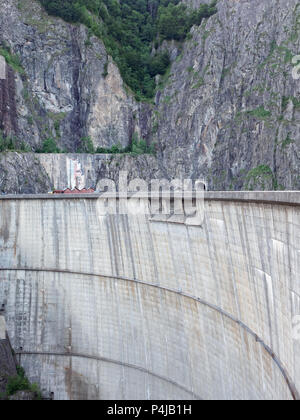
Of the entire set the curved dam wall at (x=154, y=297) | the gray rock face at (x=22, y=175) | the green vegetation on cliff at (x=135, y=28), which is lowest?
the curved dam wall at (x=154, y=297)

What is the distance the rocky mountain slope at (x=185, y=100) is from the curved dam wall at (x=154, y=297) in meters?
18.6

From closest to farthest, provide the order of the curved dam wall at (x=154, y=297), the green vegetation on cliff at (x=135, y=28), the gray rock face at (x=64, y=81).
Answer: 1. the curved dam wall at (x=154, y=297)
2. the gray rock face at (x=64, y=81)
3. the green vegetation on cliff at (x=135, y=28)

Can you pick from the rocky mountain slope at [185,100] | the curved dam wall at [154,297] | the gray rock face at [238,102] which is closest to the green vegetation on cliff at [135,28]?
the rocky mountain slope at [185,100]

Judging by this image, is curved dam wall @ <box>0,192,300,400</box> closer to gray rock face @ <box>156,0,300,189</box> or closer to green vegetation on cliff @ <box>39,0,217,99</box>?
gray rock face @ <box>156,0,300,189</box>

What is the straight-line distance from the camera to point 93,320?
23.4 meters

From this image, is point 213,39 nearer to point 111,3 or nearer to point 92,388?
point 111,3

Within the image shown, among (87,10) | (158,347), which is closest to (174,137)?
(87,10)

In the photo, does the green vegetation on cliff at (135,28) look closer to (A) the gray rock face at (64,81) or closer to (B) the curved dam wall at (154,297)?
(A) the gray rock face at (64,81)

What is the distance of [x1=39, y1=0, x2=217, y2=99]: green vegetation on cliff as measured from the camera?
51.6 m

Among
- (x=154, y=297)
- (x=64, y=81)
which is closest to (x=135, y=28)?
(x=64, y=81)

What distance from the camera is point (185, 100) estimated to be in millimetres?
51562

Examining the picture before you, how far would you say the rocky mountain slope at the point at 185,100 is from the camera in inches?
1775

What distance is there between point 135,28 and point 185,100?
619 inches

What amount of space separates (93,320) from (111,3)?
156 ft
